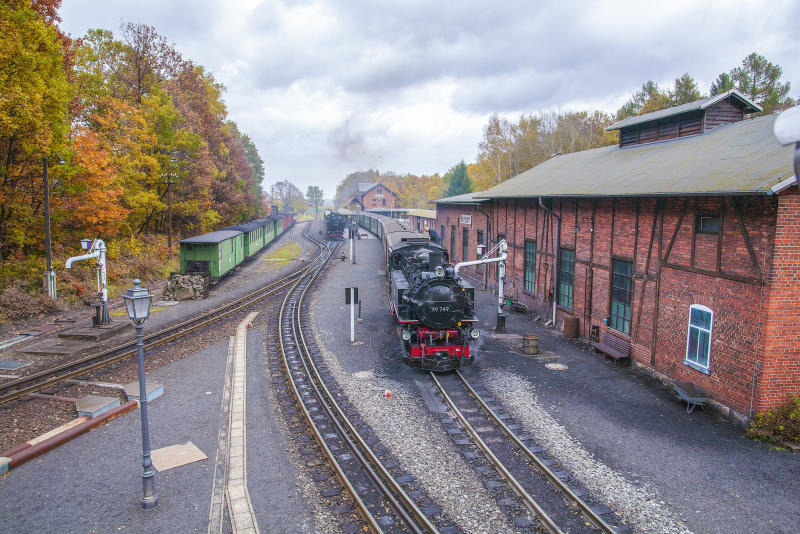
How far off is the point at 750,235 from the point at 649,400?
14.4 feet

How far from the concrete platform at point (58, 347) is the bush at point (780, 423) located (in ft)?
58.2

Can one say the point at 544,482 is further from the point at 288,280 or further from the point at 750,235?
the point at 288,280

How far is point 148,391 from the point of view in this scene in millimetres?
11508

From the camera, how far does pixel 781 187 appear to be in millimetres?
8875

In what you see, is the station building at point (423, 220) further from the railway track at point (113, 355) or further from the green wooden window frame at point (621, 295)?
the green wooden window frame at point (621, 295)

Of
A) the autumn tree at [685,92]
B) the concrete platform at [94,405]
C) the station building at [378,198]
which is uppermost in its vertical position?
the autumn tree at [685,92]

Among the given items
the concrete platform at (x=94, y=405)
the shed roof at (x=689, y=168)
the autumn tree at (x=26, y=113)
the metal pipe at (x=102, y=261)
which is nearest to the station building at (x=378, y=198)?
the autumn tree at (x=26, y=113)

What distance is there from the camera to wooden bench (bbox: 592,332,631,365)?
1400 cm

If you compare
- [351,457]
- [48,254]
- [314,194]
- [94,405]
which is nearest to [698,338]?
[351,457]

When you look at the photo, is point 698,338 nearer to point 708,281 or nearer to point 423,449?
point 708,281

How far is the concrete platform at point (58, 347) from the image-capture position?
14508 millimetres

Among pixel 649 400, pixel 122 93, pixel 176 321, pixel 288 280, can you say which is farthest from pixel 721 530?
pixel 122 93

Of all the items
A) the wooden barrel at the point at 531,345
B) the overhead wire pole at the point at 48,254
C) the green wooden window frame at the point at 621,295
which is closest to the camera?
the green wooden window frame at the point at 621,295

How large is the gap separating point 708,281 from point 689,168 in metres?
3.30
